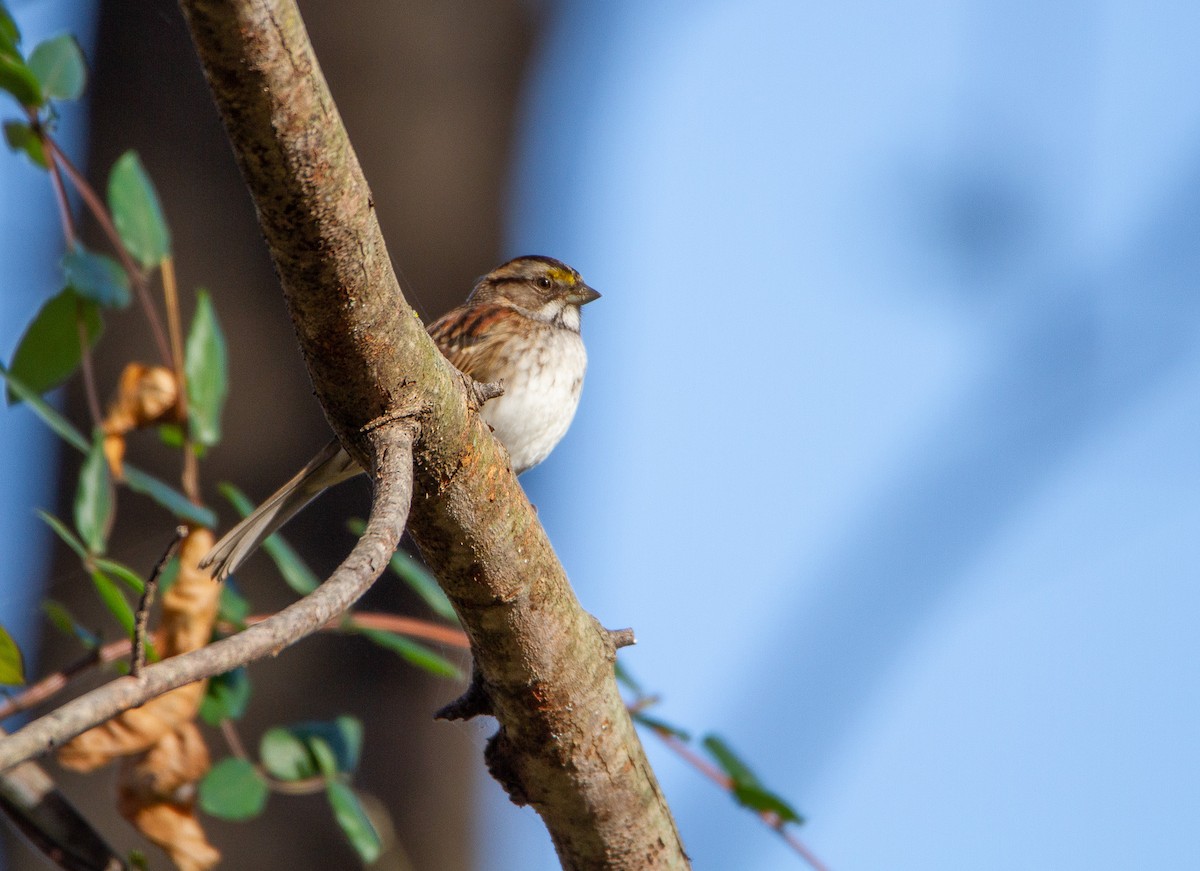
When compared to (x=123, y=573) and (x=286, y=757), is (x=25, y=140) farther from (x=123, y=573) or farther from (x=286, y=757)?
A: (x=286, y=757)

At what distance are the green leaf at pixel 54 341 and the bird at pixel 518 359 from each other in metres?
0.64

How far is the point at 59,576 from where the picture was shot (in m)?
4.24

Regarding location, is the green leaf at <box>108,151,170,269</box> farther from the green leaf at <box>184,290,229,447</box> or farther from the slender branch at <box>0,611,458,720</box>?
the slender branch at <box>0,611,458,720</box>

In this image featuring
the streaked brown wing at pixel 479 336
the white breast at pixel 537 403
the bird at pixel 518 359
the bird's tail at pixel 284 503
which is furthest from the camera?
the streaked brown wing at pixel 479 336

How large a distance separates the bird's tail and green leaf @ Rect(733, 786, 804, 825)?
1.03 meters

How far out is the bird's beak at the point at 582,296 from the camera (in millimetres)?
4242

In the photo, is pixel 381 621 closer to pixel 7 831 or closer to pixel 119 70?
pixel 7 831

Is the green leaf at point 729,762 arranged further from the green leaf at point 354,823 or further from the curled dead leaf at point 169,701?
the curled dead leaf at point 169,701

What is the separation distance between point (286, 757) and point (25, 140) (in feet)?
3.98

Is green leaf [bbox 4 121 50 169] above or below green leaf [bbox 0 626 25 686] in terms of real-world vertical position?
above

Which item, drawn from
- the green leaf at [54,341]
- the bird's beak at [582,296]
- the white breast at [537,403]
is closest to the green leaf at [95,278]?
the green leaf at [54,341]

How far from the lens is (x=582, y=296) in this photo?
4258 millimetres

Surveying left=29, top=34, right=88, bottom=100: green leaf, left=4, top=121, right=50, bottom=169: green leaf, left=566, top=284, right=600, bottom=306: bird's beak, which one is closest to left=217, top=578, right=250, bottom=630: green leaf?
left=4, top=121, right=50, bottom=169: green leaf

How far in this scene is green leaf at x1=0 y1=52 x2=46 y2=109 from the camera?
227cm
